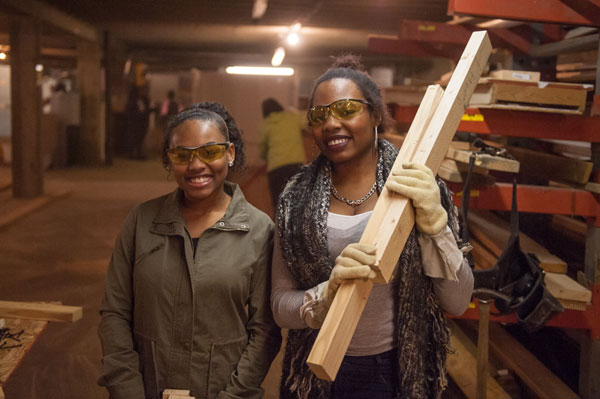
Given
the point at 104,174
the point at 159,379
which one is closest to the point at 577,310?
the point at 159,379

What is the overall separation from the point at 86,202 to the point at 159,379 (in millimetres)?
8787

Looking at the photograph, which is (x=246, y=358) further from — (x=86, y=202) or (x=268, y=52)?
(x=268, y=52)

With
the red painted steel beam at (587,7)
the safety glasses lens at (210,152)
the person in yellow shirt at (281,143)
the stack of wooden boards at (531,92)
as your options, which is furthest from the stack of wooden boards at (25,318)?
the person in yellow shirt at (281,143)

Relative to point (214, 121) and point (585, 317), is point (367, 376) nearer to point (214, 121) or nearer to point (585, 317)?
point (214, 121)

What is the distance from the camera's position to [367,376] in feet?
6.25

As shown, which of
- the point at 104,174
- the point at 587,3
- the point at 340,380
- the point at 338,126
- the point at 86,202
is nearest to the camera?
the point at 338,126

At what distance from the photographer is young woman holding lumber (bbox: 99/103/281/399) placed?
6.51 feet

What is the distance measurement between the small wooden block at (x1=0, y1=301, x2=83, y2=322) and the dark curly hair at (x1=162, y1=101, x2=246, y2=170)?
80 cm

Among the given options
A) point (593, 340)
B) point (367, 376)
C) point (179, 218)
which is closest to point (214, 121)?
point (179, 218)

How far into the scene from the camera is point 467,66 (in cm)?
165

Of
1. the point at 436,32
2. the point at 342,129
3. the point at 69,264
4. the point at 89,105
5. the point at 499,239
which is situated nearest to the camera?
the point at 342,129

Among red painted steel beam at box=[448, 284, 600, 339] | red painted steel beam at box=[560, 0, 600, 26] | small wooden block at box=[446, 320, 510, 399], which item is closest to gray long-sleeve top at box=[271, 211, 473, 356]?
red painted steel beam at box=[448, 284, 600, 339]

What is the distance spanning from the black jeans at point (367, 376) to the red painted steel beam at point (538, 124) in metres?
1.86

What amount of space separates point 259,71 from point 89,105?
23.6 feet
